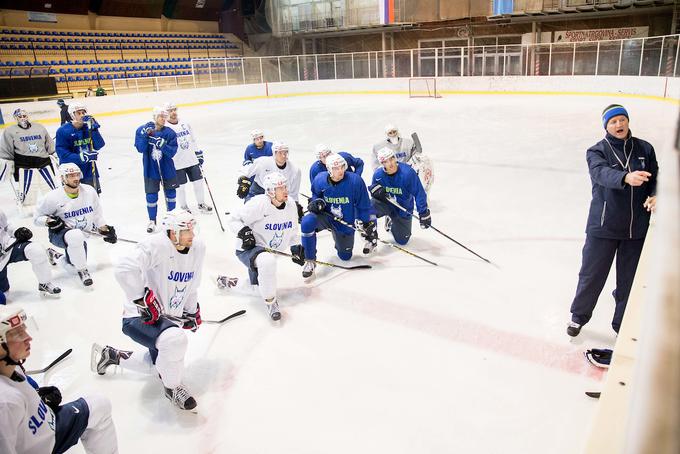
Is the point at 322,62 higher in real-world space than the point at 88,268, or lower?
higher

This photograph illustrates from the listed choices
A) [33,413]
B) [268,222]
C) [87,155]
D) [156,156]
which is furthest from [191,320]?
[87,155]

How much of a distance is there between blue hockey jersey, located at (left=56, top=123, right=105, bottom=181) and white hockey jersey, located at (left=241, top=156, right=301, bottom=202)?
206cm

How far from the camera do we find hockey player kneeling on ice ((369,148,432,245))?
5.19 meters

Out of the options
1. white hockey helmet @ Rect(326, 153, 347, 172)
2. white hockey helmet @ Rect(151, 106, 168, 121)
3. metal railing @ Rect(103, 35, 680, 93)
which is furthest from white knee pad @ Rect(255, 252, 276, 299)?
metal railing @ Rect(103, 35, 680, 93)

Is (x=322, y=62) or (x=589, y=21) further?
(x=322, y=62)

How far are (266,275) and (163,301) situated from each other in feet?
2.94

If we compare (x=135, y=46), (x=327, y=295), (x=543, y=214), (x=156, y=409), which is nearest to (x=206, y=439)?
(x=156, y=409)

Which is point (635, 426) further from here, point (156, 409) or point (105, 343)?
point (105, 343)

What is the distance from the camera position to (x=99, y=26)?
78.0 feet

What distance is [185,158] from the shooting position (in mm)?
6637

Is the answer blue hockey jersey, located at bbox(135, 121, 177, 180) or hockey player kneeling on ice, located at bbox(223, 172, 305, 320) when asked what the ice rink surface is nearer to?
hockey player kneeling on ice, located at bbox(223, 172, 305, 320)

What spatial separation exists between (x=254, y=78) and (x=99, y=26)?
27.6 ft

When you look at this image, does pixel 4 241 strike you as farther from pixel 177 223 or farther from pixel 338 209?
pixel 338 209

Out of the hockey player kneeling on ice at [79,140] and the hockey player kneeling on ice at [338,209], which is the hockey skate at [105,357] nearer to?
the hockey player kneeling on ice at [338,209]
